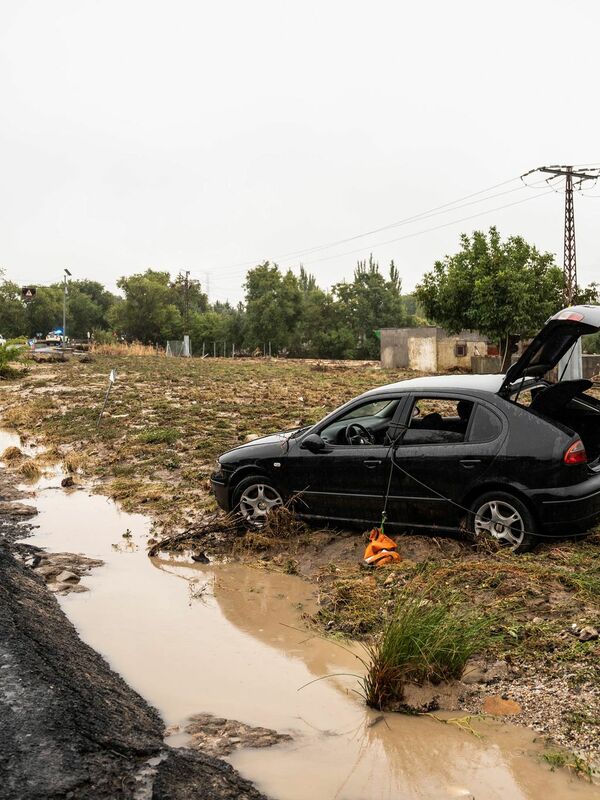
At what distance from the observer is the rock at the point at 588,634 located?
5027 mm

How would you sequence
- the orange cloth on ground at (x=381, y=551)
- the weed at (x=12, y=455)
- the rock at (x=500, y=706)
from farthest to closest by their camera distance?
the weed at (x=12, y=455) < the orange cloth on ground at (x=381, y=551) < the rock at (x=500, y=706)

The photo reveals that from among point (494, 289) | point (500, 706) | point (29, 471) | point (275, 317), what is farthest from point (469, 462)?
point (275, 317)

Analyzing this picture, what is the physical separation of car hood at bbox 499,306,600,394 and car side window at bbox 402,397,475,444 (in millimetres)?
448

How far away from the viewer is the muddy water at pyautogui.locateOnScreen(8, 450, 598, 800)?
378 centimetres

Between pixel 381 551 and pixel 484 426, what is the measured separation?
1.45 m

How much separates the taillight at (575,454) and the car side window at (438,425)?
2.99 feet

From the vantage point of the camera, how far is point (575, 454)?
21.6 ft

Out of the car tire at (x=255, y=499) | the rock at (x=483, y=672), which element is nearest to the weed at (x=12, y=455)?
the car tire at (x=255, y=499)

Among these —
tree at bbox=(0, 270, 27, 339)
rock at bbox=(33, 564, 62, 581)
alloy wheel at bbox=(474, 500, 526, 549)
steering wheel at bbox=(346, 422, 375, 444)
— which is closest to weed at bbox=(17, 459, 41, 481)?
rock at bbox=(33, 564, 62, 581)

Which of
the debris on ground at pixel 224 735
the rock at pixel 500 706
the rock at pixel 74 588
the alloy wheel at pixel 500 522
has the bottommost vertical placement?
the debris on ground at pixel 224 735

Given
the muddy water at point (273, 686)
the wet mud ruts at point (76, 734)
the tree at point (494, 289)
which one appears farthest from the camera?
the tree at point (494, 289)

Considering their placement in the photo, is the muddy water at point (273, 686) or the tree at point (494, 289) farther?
the tree at point (494, 289)

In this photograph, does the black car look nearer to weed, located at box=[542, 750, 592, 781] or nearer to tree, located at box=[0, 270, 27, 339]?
weed, located at box=[542, 750, 592, 781]

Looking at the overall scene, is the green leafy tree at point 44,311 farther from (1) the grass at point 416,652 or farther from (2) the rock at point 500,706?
(2) the rock at point 500,706
